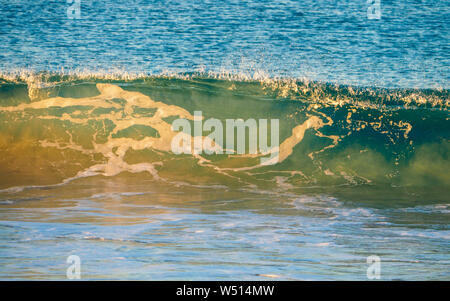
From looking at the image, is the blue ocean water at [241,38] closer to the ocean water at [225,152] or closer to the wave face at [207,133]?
the ocean water at [225,152]

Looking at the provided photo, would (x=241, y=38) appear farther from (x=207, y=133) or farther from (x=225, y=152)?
(x=225, y=152)

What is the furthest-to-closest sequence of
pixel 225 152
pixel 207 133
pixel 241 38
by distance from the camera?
1. pixel 241 38
2. pixel 207 133
3. pixel 225 152

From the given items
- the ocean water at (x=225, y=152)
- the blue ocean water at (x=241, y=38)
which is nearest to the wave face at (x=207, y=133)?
the ocean water at (x=225, y=152)

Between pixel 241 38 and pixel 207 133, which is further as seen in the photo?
pixel 241 38

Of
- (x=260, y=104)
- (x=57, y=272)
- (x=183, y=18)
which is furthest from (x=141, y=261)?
(x=183, y=18)

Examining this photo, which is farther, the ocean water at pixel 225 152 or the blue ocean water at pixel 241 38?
the blue ocean water at pixel 241 38

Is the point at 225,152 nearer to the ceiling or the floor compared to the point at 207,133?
nearer to the floor

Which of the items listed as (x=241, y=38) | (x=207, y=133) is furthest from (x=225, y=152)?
(x=241, y=38)

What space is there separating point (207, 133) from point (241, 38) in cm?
945

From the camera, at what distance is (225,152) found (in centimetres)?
997

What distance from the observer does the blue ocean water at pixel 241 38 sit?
660 inches

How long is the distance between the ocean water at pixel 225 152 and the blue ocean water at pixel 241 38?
0.27 feet

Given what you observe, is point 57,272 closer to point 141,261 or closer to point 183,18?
point 141,261

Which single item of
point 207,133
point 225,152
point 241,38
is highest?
point 241,38
